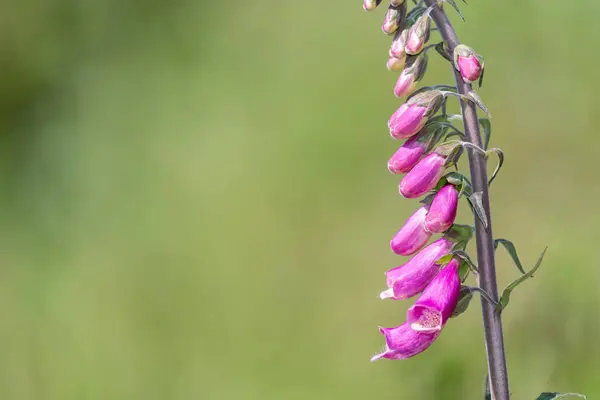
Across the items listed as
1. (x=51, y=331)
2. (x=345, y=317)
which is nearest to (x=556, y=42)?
(x=345, y=317)

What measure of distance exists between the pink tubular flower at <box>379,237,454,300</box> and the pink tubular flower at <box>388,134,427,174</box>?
11cm

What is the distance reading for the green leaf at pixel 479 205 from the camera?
→ 93 cm

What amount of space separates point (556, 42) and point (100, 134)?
178 centimetres

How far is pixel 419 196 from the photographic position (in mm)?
1030

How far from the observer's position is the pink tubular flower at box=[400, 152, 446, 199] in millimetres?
1008

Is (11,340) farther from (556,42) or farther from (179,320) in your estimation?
(556,42)

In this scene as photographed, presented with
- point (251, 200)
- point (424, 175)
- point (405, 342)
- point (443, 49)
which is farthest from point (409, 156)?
point (251, 200)

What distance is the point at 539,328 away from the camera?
1.88 m

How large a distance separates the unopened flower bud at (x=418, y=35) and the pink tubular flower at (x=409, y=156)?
12 cm

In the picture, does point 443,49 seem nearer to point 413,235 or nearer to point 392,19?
point 392,19

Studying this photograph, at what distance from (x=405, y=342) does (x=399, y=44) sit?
1.34 ft

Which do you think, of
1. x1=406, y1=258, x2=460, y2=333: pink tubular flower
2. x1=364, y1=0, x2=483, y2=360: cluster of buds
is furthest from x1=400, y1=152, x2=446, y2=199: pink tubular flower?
x1=406, y1=258, x2=460, y2=333: pink tubular flower

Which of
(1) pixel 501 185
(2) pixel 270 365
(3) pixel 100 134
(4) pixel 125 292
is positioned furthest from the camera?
(3) pixel 100 134

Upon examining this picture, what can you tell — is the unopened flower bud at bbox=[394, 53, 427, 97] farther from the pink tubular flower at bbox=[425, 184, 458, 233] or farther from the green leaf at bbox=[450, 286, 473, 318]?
the green leaf at bbox=[450, 286, 473, 318]
